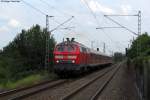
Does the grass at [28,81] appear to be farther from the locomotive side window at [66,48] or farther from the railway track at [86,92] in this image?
the railway track at [86,92]

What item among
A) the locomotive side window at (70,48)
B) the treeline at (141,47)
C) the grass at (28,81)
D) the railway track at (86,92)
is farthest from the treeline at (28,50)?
the railway track at (86,92)

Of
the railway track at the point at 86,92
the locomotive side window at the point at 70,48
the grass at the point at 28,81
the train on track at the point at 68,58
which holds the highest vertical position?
the locomotive side window at the point at 70,48

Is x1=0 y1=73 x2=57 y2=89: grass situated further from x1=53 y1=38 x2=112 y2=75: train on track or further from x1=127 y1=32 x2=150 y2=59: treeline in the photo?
x1=127 y1=32 x2=150 y2=59: treeline

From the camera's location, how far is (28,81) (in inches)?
1086

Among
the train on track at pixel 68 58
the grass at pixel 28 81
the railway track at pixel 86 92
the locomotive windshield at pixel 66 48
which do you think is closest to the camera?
the railway track at pixel 86 92

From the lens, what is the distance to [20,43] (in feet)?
232

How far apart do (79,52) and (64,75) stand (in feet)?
9.66

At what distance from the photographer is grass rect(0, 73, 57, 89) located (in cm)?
2522

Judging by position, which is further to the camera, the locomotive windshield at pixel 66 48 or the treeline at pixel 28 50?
the treeline at pixel 28 50

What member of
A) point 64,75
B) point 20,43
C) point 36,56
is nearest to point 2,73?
point 64,75

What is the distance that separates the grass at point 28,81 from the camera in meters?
25.2

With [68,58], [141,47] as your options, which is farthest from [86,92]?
[141,47]

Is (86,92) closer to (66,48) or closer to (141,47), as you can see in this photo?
(66,48)

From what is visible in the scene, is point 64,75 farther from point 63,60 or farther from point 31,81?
point 31,81
